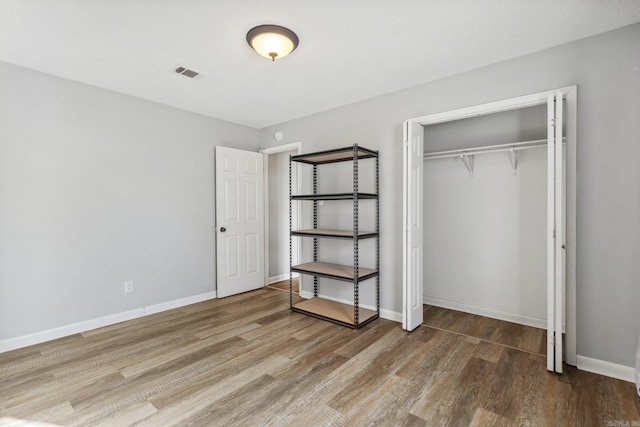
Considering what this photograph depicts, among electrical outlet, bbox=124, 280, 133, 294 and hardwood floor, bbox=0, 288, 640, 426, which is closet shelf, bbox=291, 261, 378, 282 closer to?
hardwood floor, bbox=0, 288, 640, 426

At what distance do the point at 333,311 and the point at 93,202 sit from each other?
2765mm

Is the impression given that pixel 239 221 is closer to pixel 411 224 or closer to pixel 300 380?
pixel 411 224

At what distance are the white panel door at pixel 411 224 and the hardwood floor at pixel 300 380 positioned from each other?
23cm

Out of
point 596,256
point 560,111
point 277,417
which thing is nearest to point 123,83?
point 277,417

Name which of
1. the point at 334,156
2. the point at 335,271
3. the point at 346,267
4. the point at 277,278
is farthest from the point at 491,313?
the point at 277,278

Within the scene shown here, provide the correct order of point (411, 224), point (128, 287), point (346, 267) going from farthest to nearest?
point (346, 267), point (128, 287), point (411, 224)

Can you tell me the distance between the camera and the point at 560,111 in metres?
2.19

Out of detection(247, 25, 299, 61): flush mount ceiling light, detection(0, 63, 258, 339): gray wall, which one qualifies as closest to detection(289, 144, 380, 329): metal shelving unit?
detection(247, 25, 299, 61): flush mount ceiling light

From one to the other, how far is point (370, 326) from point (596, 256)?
196cm

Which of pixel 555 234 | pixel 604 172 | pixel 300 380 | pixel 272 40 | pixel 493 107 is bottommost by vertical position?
pixel 300 380

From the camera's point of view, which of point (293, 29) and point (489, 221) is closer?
point (293, 29)

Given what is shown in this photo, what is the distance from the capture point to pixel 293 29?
7.09 feet

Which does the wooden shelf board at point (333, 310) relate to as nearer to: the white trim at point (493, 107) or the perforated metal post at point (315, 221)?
the perforated metal post at point (315, 221)

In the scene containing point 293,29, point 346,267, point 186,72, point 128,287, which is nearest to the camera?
point 293,29
